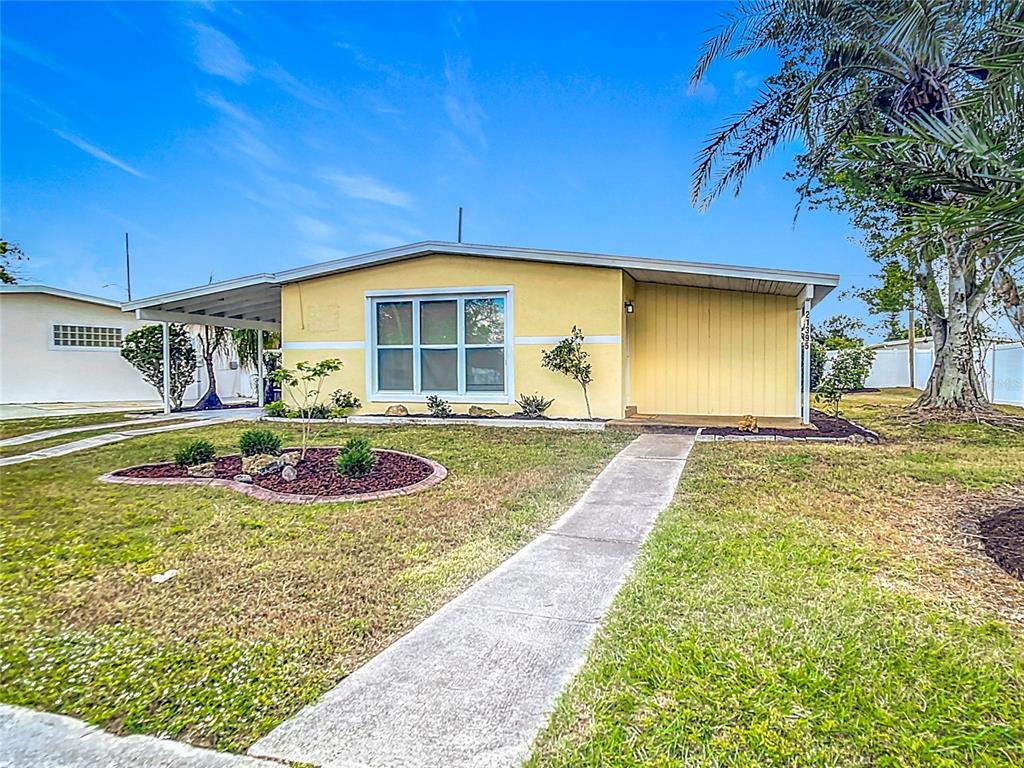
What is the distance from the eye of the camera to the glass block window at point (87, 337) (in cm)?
1616

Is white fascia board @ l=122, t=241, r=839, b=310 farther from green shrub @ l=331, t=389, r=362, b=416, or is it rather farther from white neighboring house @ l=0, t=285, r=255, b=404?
white neighboring house @ l=0, t=285, r=255, b=404

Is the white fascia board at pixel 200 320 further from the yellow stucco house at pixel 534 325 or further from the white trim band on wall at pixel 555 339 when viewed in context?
the white trim band on wall at pixel 555 339

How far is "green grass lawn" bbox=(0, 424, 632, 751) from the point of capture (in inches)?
90.4

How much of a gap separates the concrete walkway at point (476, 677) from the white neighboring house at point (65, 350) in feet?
48.5

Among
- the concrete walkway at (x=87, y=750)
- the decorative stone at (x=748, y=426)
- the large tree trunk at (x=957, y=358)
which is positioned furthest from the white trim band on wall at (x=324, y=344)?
the large tree trunk at (x=957, y=358)

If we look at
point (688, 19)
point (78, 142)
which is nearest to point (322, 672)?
point (688, 19)

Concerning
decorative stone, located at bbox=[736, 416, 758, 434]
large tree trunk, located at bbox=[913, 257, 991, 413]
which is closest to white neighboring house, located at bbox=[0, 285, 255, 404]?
decorative stone, located at bbox=[736, 416, 758, 434]

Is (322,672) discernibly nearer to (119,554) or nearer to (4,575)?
(119,554)

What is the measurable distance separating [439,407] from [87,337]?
491 inches

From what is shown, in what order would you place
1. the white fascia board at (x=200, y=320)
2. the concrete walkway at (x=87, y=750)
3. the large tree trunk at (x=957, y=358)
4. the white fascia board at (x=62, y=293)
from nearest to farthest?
the concrete walkway at (x=87, y=750) → the white fascia board at (x=200, y=320) → the large tree trunk at (x=957, y=358) → the white fascia board at (x=62, y=293)

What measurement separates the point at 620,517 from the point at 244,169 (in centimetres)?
1723

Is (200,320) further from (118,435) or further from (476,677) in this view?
(476,677)

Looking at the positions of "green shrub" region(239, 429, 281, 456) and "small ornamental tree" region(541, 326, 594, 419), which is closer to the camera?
"green shrub" region(239, 429, 281, 456)

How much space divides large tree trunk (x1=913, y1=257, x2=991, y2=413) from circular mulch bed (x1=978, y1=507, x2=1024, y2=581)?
9365 mm
